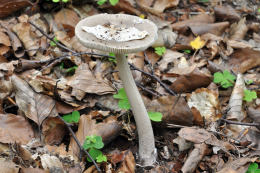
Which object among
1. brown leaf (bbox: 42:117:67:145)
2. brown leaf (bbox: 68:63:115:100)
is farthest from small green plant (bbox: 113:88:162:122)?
brown leaf (bbox: 42:117:67:145)

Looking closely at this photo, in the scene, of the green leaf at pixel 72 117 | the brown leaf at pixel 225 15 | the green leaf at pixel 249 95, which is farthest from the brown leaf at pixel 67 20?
the green leaf at pixel 249 95

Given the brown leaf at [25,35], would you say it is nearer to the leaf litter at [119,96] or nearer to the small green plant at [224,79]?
the leaf litter at [119,96]

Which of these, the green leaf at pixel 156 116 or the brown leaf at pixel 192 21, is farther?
the brown leaf at pixel 192 21

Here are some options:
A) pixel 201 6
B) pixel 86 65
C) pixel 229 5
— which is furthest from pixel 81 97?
pixel 229 5

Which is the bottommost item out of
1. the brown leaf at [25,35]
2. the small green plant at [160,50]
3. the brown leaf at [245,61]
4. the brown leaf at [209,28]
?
the brown leaf at [245,61]

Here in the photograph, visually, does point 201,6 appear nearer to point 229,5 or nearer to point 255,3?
point 229,5

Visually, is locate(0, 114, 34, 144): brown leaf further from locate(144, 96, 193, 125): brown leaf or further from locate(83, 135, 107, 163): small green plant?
locate(144, 96, 193, 125): brown leaf

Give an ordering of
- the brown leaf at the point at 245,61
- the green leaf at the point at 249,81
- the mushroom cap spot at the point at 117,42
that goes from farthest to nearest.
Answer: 1. the brown leaf at the point at 245,61
2. the green leaf at the point at 249,81
3. the mushroom cap spot at the point at 117,42
